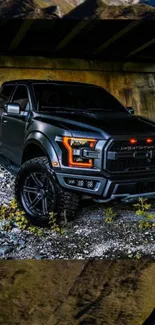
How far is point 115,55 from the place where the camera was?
35.4 feet

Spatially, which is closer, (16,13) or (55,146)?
(16,13)

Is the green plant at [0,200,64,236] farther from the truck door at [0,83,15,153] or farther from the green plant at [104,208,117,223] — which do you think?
the truck door at [0,83,15,153]

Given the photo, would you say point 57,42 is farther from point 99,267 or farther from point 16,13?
point 99,267

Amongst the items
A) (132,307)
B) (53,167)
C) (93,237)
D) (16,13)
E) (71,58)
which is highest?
(71,58)

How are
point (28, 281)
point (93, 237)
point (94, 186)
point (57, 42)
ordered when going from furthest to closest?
1. point (57, 42)
2. point (93, 237)
3. point (94, 186)
4. point (28, 281)

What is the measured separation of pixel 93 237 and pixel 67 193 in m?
0.63

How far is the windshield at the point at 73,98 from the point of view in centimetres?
481

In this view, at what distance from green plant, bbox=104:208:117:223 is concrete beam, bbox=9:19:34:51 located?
17.0ft

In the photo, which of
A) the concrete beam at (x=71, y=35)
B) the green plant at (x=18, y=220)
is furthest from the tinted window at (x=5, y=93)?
the concrete beam at (x=71, y=35)

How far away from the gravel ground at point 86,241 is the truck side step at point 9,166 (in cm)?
83

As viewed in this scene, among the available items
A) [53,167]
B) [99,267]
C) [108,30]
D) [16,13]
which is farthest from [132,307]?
[108,30]

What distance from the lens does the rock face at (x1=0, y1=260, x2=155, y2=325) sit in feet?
3.13

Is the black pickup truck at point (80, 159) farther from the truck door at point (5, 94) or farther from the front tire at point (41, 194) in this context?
the truck door at point (5, 94)

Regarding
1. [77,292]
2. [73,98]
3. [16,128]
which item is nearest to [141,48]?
[73,98]
